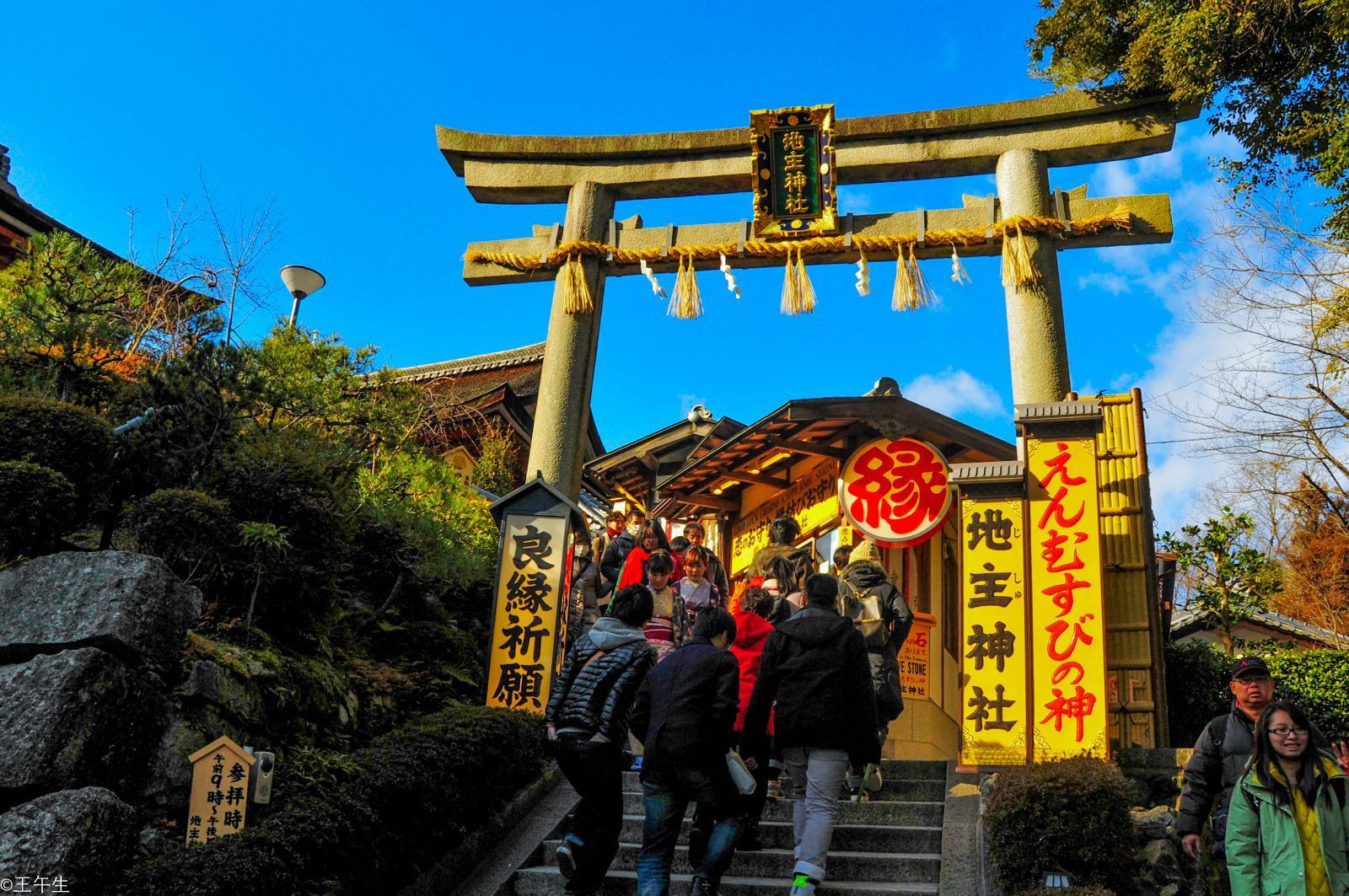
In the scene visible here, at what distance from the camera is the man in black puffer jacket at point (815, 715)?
236 inches

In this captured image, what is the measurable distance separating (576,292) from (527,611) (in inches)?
181

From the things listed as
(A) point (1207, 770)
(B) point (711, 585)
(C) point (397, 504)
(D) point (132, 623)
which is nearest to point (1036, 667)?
(A) point (1207, 770)

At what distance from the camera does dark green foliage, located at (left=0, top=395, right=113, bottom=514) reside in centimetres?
740

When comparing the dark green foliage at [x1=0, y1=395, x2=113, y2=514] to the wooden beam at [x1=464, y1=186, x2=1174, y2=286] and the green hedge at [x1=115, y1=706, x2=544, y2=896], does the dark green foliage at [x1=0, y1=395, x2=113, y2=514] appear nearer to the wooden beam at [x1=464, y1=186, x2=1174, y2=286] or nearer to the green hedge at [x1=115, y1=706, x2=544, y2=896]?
the green hedge at [x1=115, y1=706, x2=544, y2=896]

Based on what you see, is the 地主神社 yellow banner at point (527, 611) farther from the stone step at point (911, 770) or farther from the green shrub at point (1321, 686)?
the green shrub at point (1321, 686)

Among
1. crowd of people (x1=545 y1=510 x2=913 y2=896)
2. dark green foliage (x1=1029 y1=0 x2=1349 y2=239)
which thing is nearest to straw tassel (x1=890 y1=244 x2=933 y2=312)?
dark green foliage (x1=1029 y1=0 x2=1349 y2=239)

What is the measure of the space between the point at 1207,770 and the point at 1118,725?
3.31 metres

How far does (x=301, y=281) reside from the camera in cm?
1394

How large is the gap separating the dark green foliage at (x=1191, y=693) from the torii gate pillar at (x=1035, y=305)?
324 cm

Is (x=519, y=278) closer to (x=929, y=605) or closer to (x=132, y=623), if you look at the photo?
(x=929, y=605)

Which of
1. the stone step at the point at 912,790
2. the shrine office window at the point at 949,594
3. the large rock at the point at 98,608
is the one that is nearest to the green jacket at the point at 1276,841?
the stone step at the point at 912,790

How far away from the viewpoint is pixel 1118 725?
876 centimetres

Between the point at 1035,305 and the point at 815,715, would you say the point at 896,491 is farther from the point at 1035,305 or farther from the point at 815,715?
the point at 815,715

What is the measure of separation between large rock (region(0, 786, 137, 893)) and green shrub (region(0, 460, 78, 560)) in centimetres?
224
